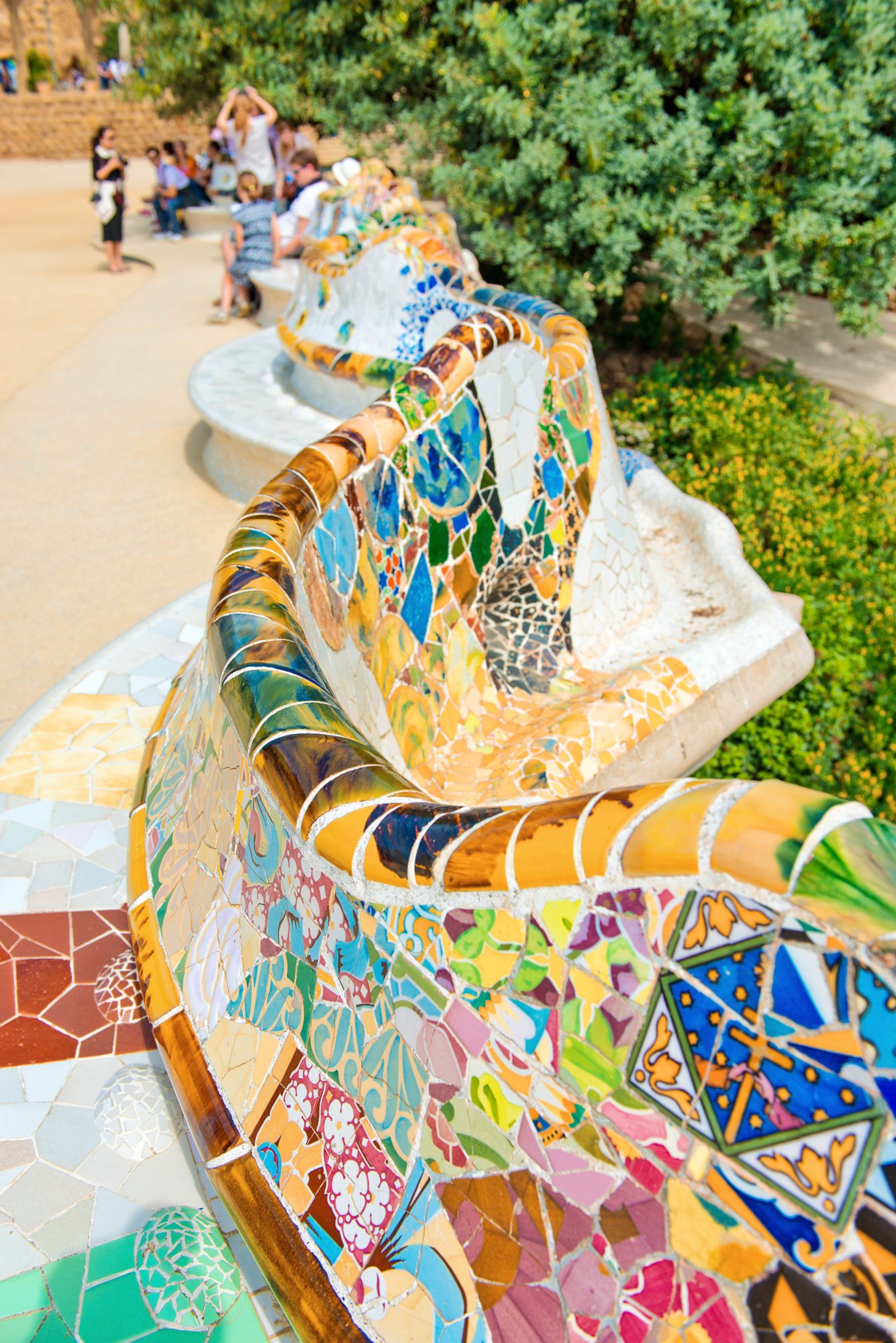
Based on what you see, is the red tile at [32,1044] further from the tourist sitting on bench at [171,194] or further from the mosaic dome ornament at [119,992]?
the tourist sitting on bench at [171,194]

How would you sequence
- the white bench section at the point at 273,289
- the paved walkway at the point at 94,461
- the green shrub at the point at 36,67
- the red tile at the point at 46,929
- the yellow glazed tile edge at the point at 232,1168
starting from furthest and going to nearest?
1. the green shrub at the point at 36,67
2. the white bench section at the point at 273,289
3. the paved walkway at the point at 94,461
4. the red tile at the point at 46,929
5. the yellow glazed tile edge at the point at 232,1168

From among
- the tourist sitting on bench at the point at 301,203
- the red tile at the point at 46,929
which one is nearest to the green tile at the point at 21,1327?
the red tile at the point at 46,929

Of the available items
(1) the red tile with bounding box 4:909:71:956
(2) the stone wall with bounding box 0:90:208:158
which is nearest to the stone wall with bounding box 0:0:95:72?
(2) the stone wall with bounding box 0:90:208:158

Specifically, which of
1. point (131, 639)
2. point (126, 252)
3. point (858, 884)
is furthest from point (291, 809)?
point (126, 252)

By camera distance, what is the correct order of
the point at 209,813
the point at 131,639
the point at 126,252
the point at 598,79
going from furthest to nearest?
the point at 126,252 < the point at 598,79 < the point at 131,639 < the point at 209,813

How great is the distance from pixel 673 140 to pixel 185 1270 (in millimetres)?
6040

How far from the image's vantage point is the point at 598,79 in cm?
598

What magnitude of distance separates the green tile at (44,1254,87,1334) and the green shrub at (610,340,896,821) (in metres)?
3.53

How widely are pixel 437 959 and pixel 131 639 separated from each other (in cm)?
231

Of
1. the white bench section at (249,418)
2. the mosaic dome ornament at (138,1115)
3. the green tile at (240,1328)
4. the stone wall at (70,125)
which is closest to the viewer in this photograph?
the green tile at (240,1328)

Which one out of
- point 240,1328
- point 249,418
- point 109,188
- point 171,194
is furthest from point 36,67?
point 240,1328

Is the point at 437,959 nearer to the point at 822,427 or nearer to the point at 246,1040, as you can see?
the point at 246,1040

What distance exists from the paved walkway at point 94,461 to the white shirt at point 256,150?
104 centimetres

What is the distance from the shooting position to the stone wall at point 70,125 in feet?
58.4
